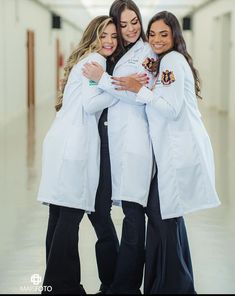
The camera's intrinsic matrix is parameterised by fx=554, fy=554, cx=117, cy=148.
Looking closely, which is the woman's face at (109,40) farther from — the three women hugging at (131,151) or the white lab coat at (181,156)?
the white lab coat at (181,156)

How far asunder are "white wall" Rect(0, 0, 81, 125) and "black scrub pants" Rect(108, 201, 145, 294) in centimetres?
981

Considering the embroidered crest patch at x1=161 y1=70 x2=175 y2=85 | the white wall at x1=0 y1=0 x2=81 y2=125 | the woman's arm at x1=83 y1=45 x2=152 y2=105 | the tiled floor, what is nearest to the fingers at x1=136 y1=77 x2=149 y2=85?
the woman's arm at x1=83 y1=45 x2=152 y2=105

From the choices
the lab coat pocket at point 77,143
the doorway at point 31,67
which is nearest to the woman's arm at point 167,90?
the lab coat pocket at point 77,143

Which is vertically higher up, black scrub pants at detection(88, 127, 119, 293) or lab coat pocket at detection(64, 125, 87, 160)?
lab coat pocket at detection(64, 125, 87, 160)

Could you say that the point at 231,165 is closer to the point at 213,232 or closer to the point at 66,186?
the point at 213,232

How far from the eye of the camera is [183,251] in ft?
11.1

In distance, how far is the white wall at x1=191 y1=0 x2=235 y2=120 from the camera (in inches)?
589

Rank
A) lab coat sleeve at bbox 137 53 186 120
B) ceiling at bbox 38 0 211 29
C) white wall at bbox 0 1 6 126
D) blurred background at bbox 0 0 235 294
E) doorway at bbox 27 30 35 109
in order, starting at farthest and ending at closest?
ceiling at bbox 38 0 211 29 → doorway at bbox 27 30 35 109 → white wall at bbox 0 1 6 126 → blurred background at bbox 0 0 235 294 → lab coat sleeve at bbox 137 53 186 120

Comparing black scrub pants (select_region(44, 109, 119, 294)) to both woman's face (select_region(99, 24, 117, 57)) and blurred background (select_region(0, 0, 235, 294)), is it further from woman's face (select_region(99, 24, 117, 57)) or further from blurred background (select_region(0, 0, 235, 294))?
woman's face (select_region(99, 24, 117, 57))

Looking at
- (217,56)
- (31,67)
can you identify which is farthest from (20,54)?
(217,56)

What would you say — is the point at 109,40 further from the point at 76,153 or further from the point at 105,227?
the point at 105,227

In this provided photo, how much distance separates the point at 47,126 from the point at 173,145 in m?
9.06

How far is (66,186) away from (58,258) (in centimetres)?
43

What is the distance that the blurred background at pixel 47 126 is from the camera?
3980 mm
